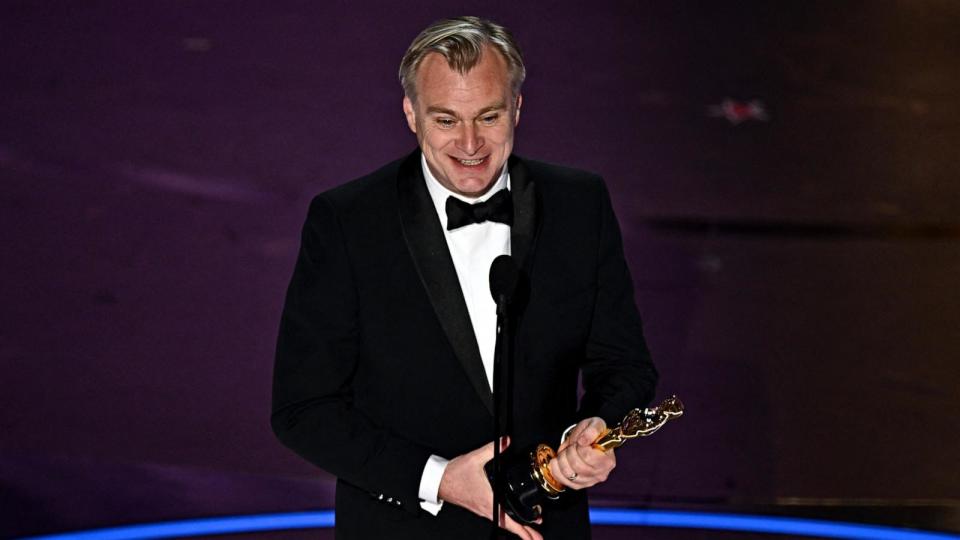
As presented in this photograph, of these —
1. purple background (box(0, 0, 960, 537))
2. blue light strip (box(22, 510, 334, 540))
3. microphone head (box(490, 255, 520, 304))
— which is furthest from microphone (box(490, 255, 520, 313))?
purple background (box(0, 0, 960, 537))

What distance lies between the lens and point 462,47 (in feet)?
6.91

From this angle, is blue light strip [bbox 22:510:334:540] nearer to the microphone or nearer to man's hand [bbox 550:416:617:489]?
man's hand [bbox 550:416:617:489]

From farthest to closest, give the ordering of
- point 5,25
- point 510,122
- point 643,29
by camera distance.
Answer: point 643,29 → point 5,25 → point 510,122

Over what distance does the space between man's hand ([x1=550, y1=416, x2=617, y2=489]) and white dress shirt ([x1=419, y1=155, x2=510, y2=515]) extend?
0.25 m

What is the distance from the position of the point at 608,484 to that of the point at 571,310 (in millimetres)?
2336

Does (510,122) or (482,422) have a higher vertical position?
(510,122)

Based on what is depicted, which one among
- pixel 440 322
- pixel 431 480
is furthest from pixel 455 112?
pixel 431 480

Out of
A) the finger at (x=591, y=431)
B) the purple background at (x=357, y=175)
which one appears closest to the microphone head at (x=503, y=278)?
the finger at (x=591, y=431)

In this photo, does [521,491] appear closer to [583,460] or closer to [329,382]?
[583,460]

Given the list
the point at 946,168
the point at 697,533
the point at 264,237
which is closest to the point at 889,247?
the point at 946,168

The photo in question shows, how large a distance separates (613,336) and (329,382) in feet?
1.77

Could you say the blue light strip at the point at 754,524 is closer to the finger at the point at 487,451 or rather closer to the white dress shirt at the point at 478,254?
the white dress shirt at the point at 478,254

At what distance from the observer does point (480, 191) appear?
2.22 metres

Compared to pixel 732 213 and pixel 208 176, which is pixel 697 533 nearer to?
pixel 732 213
